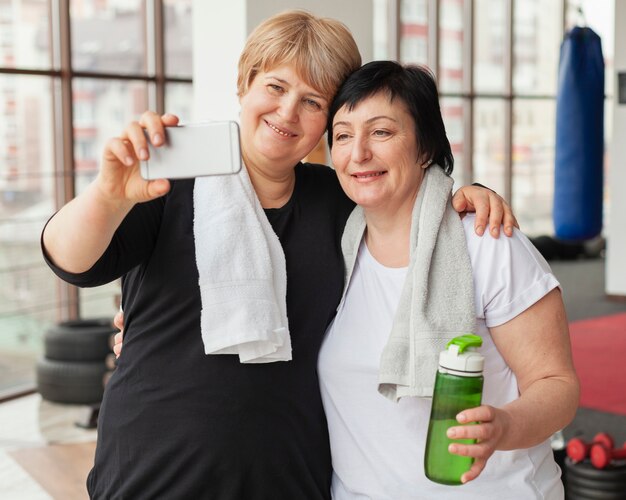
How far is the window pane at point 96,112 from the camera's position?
545 centimetres

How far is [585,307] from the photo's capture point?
7715 millimetres

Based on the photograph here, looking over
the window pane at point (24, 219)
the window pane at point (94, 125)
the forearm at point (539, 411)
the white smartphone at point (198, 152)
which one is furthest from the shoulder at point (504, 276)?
the window pane at point (94, 125)

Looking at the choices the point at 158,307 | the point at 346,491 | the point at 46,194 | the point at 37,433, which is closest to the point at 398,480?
the point at 346,491

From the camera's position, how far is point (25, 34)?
515 centimetres

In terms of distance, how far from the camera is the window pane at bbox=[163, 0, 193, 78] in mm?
5953

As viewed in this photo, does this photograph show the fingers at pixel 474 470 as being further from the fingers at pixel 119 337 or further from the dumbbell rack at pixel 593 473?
Result: the dumbbell rack at pixel 593 473

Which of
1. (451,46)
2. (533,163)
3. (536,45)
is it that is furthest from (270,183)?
(536,45)

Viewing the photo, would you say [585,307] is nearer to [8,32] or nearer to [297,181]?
[8,32]

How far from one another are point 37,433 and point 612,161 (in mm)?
5389

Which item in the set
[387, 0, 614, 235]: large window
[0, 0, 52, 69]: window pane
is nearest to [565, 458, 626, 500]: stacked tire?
[0, 0, 52, 69]: window pane

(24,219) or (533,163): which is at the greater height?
(533,163)

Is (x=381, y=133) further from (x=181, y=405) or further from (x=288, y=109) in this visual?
(x=181, y=405)

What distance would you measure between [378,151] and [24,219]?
12.4 ft

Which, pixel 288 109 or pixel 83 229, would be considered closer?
pixel 83 229
